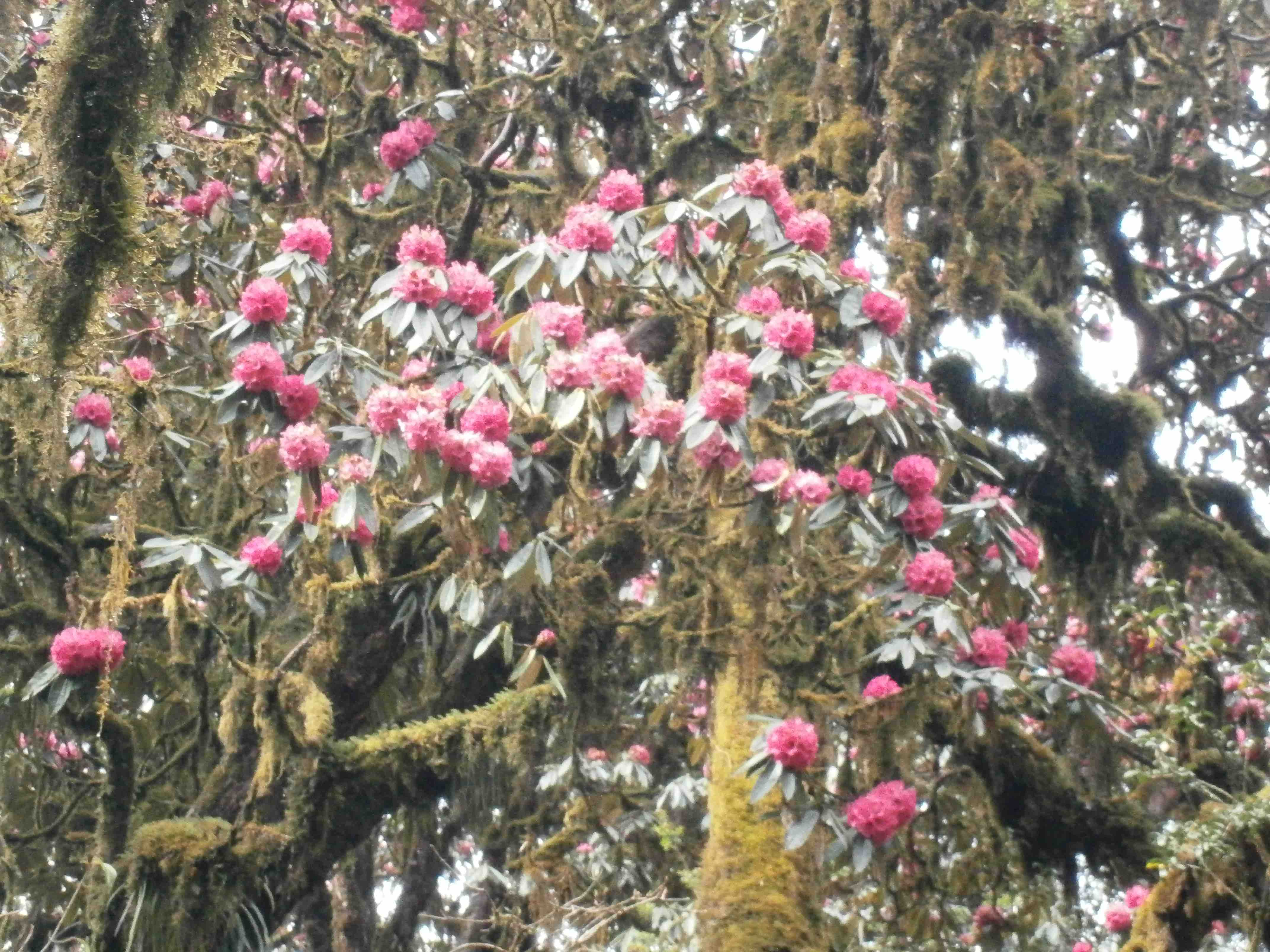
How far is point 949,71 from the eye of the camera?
4.13m

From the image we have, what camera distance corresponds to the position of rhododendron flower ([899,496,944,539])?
324 cm

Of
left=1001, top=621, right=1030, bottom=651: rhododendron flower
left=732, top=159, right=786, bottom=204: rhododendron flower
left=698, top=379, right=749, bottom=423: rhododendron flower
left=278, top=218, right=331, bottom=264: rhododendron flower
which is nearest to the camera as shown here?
left=698, top=379, right=749, bottom=423: rhododendron flower

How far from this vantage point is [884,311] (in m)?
3.31

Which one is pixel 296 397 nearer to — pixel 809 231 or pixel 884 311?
pixel 809 231

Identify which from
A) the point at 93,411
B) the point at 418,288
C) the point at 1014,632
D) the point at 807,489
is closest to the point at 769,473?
the point at 807,489

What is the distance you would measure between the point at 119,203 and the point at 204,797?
2147mm

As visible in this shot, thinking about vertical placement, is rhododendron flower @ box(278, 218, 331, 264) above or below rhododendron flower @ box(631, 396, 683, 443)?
above

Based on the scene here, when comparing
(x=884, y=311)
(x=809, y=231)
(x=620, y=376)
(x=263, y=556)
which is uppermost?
(x=809, y=231)

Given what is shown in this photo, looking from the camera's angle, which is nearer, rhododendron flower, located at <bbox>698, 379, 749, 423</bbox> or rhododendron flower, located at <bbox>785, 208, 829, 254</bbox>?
rhododendron flower, located at <bbox>698, 379, 749, 423</bbox>

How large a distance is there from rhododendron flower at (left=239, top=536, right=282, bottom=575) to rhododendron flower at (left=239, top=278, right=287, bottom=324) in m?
0.61

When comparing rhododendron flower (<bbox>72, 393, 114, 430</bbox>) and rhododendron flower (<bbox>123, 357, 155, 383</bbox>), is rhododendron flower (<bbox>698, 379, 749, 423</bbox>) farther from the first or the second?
rhododendron flower (<bbox>72, 393, 114, 430</bbox>)

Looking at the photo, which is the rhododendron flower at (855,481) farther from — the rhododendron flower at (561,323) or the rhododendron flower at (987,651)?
the rhododendron flower at (561,323)

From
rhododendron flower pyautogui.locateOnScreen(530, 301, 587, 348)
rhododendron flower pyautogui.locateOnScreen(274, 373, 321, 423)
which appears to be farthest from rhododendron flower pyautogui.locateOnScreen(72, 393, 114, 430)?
rhododendron flower pyautogui.locateOnScreen(530, 301, 587, 348)

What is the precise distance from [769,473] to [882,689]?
2.35 feet
